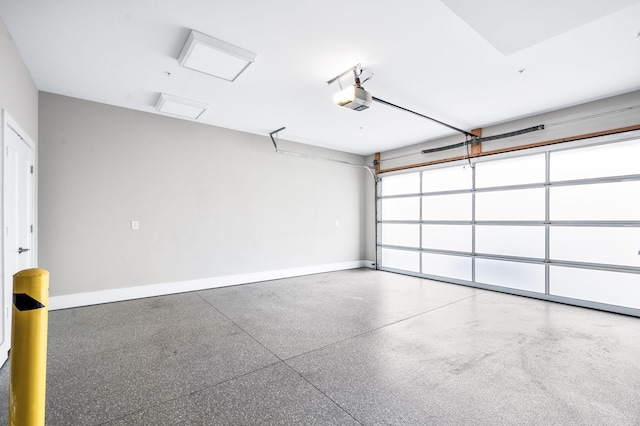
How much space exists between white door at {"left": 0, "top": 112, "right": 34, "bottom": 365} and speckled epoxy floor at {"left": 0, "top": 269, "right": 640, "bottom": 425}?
0.62 metres

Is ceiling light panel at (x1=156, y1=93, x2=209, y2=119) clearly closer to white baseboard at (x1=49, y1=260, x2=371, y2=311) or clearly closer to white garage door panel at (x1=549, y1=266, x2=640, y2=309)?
white baseboard at (x1=49, y1=260, x2=371, y2=311)

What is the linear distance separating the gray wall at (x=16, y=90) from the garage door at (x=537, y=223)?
636 centimetres

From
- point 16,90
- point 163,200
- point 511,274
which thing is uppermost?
point 16,90

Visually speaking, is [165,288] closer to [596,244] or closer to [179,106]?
[179,106]

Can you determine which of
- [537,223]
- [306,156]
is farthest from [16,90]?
[537,223]

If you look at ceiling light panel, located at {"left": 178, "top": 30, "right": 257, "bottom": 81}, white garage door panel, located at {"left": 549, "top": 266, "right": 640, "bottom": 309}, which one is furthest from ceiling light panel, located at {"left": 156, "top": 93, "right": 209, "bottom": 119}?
white garage door panel, located at {"left": 549, "top": 266, "right": 640, "bottom": 309}

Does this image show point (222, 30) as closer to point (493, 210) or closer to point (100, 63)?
point (100, 63)

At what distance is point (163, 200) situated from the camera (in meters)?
4.87

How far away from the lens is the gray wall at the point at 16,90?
2582mm

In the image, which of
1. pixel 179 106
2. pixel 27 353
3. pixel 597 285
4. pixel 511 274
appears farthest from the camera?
pixel 511 274

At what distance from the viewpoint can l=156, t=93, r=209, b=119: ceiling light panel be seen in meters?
4.12

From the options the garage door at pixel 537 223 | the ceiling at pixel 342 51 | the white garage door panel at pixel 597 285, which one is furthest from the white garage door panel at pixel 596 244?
the ceiling at pixel 342 51

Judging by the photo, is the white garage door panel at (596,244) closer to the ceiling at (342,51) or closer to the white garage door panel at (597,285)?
the white garage door panel at (597,285)

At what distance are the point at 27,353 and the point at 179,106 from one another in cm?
404
